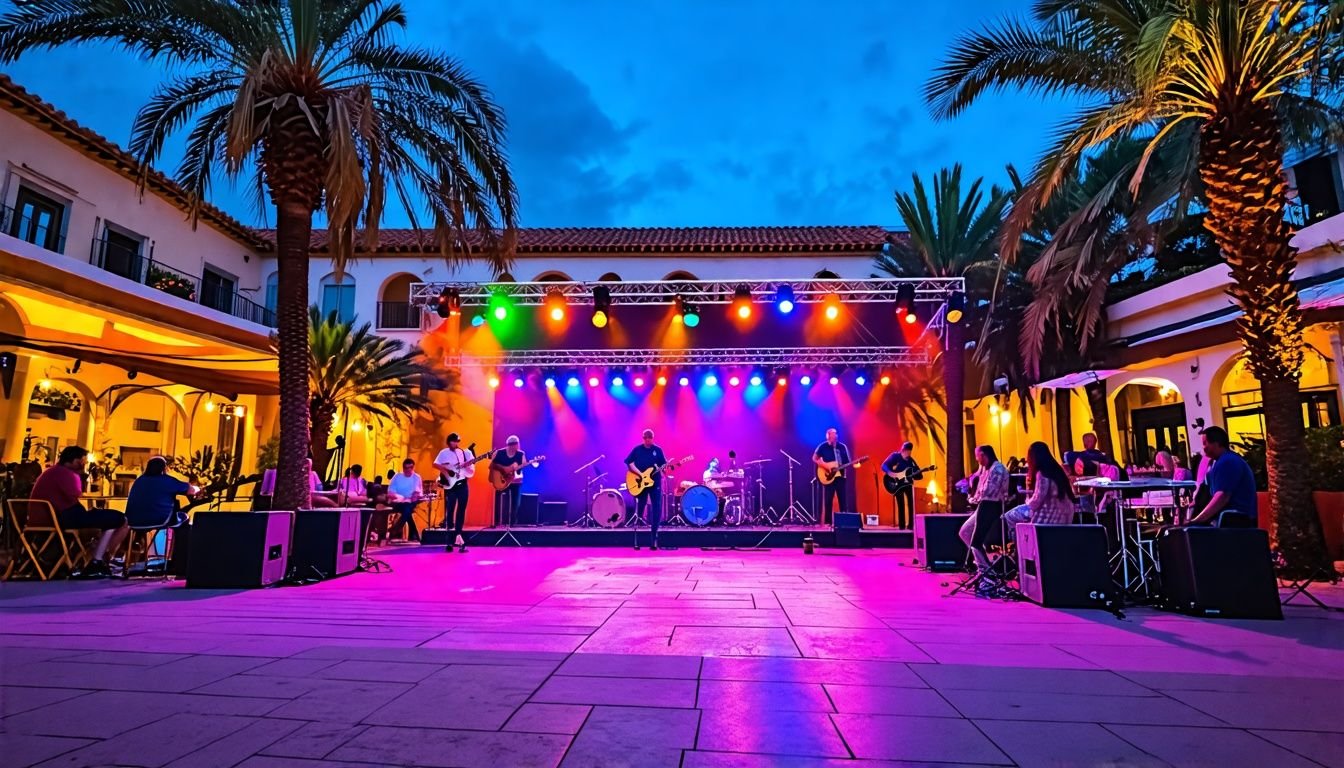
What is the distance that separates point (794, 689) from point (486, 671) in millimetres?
1537

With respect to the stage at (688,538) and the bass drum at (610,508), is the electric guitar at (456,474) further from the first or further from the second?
the bass drum at (610,508)

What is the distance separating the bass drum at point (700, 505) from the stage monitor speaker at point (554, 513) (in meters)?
3.57

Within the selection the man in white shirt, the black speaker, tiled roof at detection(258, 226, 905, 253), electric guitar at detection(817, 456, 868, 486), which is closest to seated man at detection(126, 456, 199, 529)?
the man in white shirt

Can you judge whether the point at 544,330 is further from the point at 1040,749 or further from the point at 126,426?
the point at 1040,749

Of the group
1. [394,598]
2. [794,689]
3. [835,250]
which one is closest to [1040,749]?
[794,689]

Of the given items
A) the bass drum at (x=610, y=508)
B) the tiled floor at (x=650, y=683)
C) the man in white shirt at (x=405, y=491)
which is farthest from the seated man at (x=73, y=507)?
the bass drum at (x=610, y=508)

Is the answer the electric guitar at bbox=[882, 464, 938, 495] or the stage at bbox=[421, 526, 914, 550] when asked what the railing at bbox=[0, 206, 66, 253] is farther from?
the electric guitar at bbox=[882, 464, 938, 495]

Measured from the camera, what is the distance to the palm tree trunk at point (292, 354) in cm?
735

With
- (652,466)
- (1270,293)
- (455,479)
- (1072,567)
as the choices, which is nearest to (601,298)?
(652,466)

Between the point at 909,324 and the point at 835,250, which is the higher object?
the point at 835,250

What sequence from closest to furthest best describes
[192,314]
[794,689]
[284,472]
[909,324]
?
[794,689]
[284,472]
[192,314]
[909,324]

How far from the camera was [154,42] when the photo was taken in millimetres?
7344

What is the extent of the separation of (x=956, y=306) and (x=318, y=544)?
1033 cm

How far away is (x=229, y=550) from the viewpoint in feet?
22.0
